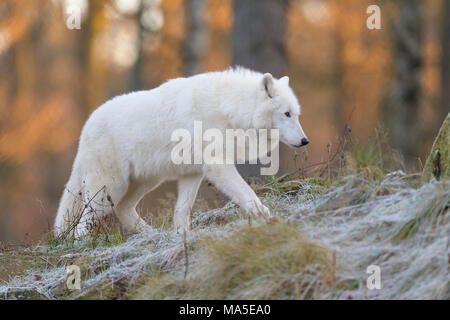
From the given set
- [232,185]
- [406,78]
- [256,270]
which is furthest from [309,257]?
[406,78]

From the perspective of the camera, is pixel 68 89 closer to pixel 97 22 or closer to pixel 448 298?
pixel 97 22

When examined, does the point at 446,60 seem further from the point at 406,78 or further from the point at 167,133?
the point at 167,133

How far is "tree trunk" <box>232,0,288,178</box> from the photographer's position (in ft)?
33.2

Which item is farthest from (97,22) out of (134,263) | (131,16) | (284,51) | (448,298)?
(448,298)

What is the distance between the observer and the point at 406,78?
11.6m

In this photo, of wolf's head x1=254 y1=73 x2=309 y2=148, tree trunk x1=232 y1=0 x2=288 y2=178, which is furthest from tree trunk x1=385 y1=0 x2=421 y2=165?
wolf's head x1=254 y1=73 x2=309 y2=148

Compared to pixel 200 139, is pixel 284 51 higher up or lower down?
higher up

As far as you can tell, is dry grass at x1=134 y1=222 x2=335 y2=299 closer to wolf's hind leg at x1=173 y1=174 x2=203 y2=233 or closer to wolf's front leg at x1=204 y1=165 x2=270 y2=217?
wolf's front leg at x1=204 y1=165 x2=270 y2=217

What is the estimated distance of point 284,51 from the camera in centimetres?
1034

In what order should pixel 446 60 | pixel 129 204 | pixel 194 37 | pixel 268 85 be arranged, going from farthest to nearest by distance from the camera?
pixel 446 60, pixel 194 37, pixel 129 204, pixel 268 85

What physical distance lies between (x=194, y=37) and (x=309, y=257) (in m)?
11.6

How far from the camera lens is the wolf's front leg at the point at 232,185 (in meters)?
5.56
